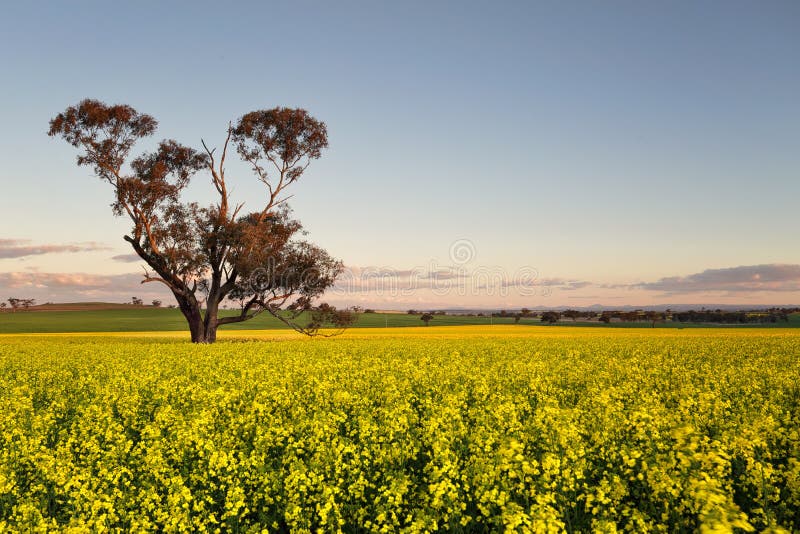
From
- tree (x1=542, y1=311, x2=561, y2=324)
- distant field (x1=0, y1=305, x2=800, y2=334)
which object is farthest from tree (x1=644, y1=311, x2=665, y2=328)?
tree (x1=542, y1=311, x2=561, y2=324)

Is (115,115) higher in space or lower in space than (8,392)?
higher

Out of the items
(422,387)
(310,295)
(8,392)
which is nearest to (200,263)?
(310,295)

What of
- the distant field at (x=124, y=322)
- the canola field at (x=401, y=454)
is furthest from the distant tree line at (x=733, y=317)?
the canola field at (x=401, y=454)

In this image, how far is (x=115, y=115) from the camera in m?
47.0

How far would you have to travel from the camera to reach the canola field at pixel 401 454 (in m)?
6.47

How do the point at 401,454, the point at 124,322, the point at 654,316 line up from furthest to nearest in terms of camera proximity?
the point at 654,316
the point at 124,322
the point at 401,454

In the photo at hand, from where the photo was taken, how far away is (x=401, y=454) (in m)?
8.40

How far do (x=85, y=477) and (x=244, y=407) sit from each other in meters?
6.59

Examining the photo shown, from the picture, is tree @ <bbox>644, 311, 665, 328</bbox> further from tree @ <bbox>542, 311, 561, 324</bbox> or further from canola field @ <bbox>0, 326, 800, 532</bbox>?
canola field @ <bbox>0, 326, 800, 532</bbox>

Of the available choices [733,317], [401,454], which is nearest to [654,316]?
[733,317]

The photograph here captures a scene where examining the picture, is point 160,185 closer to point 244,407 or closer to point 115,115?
point 115,115

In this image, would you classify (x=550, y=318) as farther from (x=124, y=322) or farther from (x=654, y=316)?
(x=124, y=322)

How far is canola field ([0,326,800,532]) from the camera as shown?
21.2 ft

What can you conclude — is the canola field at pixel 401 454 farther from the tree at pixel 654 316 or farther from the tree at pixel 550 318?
the tree at pixel 550 318
